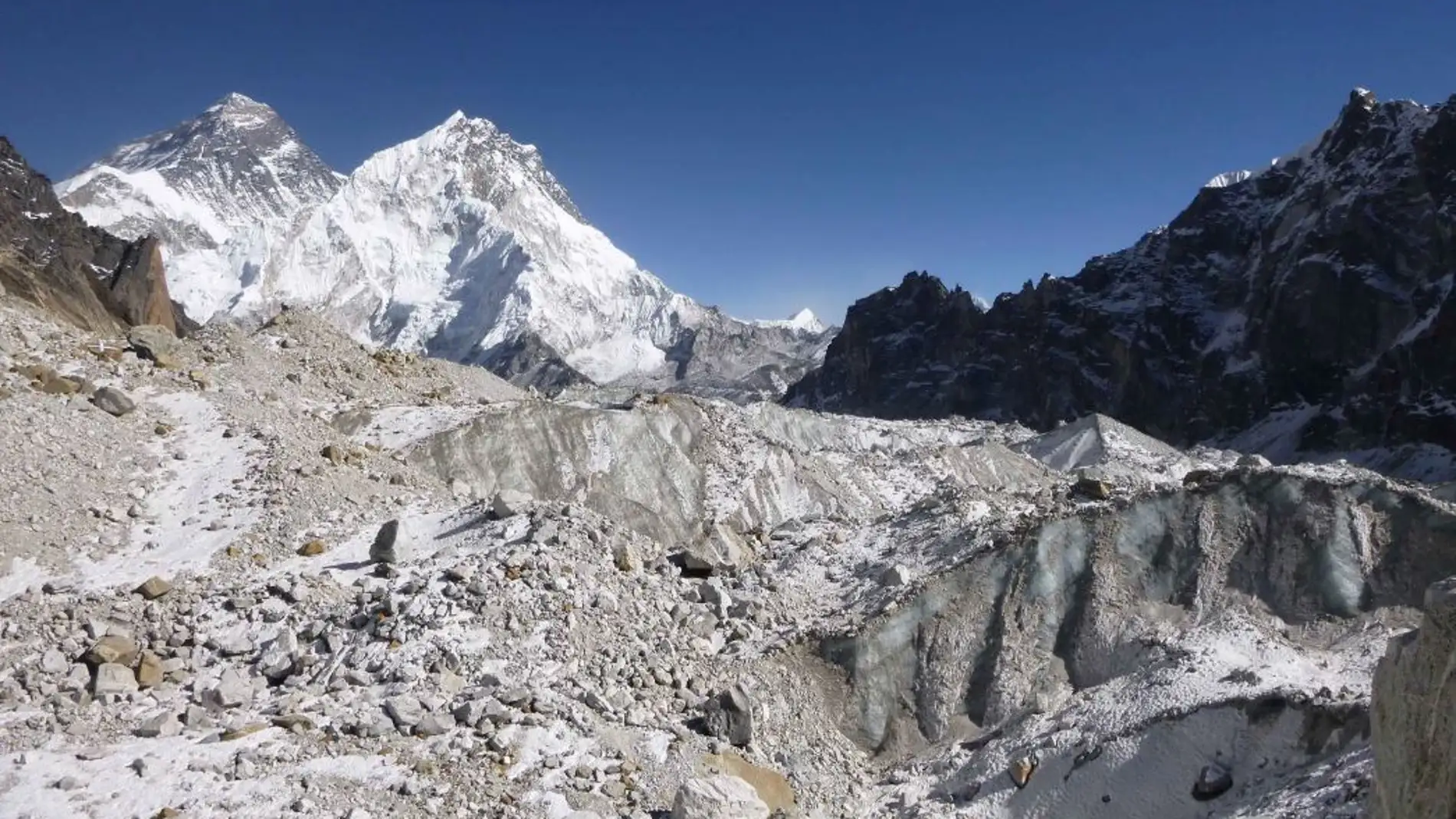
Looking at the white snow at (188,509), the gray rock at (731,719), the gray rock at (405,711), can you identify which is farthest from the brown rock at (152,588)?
the gray rock at (731,719)

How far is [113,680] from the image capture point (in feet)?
45.4

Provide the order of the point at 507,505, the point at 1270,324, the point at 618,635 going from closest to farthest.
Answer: the point at 618,635 < the point at 507,505 < the point at 1270,324

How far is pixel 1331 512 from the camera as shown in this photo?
19812 mm

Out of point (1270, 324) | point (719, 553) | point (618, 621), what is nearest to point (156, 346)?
point (719, 553)

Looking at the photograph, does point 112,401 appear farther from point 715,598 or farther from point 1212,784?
point 1212,784

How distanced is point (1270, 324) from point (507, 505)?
404 feet

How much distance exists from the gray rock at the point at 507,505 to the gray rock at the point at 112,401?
8591 millimetres

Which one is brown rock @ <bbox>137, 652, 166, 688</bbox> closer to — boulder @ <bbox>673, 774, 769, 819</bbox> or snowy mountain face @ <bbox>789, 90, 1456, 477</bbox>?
boulder @ <bbox>673, 774, 769, 819</bbox>

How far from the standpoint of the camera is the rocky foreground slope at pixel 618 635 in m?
13.0

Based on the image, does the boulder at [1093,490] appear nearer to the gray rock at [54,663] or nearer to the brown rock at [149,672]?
the brown rock at [149,672]

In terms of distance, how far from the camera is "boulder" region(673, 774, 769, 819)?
42.2ft

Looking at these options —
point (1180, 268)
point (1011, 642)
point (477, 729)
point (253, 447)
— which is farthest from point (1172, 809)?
point (1180, 268)

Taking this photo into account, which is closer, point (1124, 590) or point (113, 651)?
point (113, 651)

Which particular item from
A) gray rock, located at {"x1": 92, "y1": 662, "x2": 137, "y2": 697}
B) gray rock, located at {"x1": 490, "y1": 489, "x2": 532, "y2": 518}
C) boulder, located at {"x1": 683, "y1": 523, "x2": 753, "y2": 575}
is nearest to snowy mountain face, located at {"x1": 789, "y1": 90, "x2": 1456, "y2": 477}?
boulder, located at {"x1": 683, "y1": 523, "x2": 753, "y2": 575}
